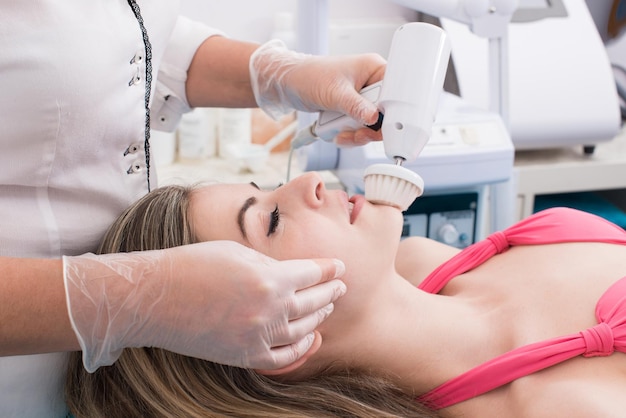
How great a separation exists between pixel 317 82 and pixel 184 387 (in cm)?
66

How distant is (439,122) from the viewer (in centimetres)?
196

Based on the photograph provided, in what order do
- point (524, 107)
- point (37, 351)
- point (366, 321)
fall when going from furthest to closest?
point (524, 107)
point (366, 321)
point (37, 351)

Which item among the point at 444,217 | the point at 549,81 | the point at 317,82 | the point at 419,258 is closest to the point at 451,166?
the point at 444,217

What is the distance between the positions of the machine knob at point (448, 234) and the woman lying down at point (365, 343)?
0.69 metres

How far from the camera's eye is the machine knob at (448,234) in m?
2.03

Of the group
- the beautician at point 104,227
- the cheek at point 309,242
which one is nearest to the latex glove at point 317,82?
the beautician at point 104,227

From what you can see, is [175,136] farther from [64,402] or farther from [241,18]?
[64,402]

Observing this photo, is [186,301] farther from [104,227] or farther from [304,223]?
[104,227]

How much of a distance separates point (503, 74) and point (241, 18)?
3.66 feet

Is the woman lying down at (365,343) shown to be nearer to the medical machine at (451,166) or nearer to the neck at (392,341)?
the neck at (392,341)

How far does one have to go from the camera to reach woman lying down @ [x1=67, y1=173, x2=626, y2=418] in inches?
45.4

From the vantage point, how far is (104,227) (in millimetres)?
1283

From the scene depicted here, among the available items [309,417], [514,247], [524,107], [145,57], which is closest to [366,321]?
[309,417]

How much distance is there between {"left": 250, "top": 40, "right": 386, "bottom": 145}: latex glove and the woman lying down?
222 mm
